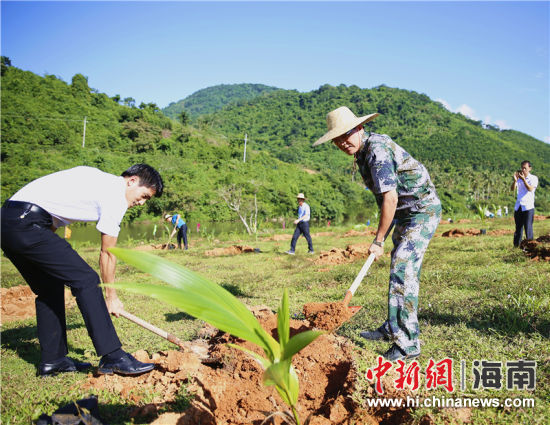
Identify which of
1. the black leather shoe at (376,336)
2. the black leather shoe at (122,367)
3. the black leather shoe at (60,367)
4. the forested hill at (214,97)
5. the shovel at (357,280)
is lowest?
the black leather shoe at (60,367)

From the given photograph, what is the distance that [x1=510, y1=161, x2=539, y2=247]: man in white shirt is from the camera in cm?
646

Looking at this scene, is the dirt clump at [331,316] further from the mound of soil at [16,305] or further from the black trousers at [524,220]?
the black trousers at [524,220]

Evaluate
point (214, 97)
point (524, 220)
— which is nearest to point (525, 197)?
point (524, 220)

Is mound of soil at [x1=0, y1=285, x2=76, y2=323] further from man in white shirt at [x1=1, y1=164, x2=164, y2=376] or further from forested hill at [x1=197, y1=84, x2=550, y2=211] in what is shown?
forested hill at [x1=197, y1=84, x2=550, y2=211]

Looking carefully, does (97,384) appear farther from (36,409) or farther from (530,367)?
(530,367)

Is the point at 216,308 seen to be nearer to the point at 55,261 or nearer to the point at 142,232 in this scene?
the point at 55,261

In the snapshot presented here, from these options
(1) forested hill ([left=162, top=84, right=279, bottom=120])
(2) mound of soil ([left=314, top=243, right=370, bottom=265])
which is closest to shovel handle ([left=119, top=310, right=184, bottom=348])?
(2) mound of soil ([left=314, top=243, right=370, bottom=265])

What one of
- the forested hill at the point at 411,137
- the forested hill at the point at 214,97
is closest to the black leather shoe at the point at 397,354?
the forested hill at the point at 411,137

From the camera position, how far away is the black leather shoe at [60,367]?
9.02 feet

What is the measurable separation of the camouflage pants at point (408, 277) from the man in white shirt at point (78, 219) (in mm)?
1880

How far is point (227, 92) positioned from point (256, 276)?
614 feet

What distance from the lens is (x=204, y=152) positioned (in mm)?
45531

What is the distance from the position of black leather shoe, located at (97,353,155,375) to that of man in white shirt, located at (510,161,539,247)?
6.75m

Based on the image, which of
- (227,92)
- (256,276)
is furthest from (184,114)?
(227,92)
